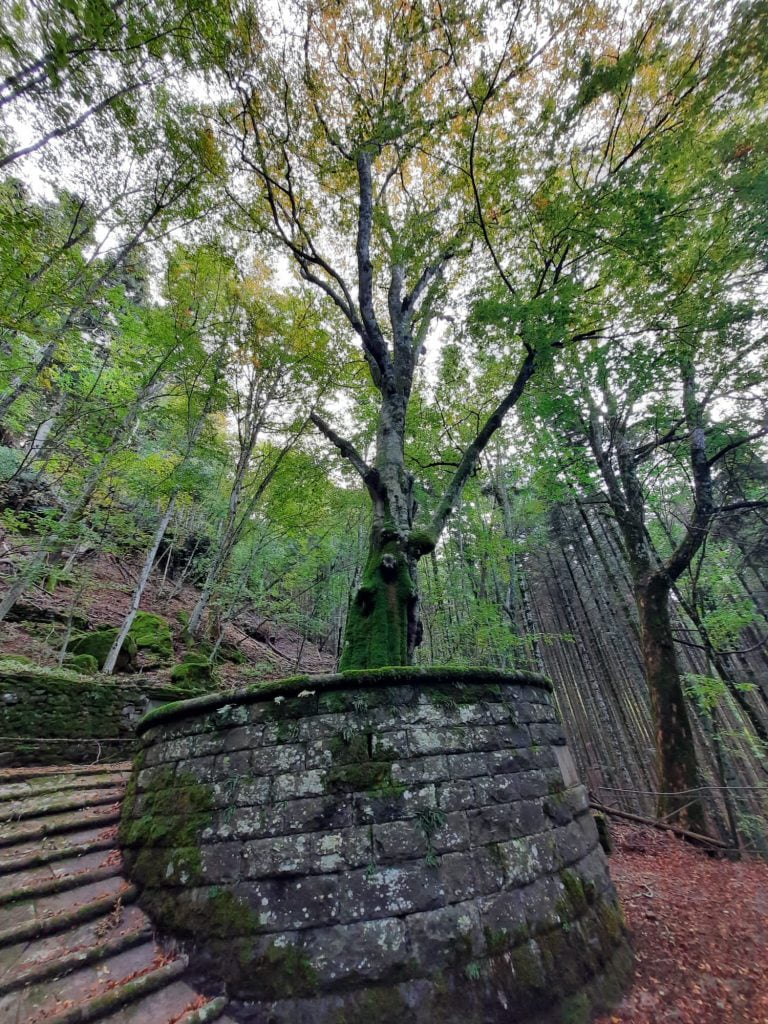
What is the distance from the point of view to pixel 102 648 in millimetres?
7457

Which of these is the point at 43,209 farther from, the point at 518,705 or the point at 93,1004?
the point at 518,705

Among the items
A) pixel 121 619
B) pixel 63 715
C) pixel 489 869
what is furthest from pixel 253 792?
pixel 121 619

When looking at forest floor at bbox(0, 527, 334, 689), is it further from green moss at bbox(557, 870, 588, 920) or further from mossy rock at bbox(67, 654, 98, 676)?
green moss at bbox(557, 870, 588, 920)

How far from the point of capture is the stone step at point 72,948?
79.9 inches

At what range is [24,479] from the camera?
31.2ft

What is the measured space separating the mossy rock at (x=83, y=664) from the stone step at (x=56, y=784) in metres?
2.79

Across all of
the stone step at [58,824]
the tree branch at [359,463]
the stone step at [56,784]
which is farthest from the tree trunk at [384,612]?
the stone step at [56,784]

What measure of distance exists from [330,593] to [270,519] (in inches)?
159

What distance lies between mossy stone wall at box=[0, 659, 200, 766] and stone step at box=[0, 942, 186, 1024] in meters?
2.46

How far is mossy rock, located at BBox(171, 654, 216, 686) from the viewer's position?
6916mm

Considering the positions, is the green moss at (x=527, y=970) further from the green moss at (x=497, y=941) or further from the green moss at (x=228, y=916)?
the green moss at (x=228, y=916)

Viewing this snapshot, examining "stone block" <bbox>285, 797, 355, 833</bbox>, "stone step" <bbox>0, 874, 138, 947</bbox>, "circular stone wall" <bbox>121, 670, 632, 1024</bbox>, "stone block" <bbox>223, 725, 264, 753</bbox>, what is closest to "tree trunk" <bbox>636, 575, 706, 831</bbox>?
"circular stone wall" <bbox>121, 670, 632, 1024</bbox>

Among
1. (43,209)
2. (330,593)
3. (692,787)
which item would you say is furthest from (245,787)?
A: (330,593)

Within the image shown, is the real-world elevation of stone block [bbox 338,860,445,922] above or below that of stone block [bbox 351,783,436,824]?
below
